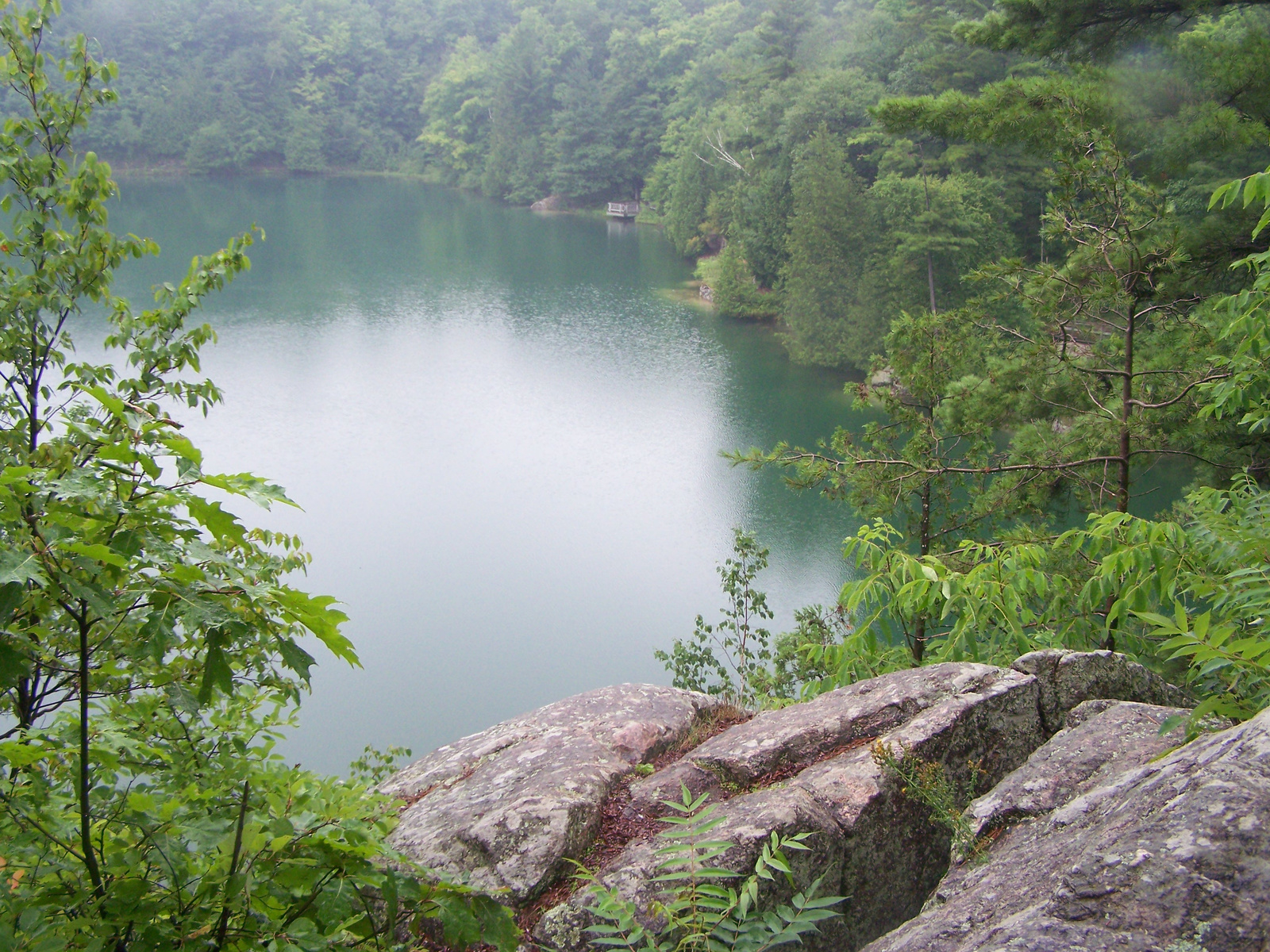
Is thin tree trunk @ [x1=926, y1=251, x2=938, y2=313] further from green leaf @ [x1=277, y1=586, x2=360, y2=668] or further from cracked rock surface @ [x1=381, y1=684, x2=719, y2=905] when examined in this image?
green leaf @ [x1=277, y1=586, x2=360, y2=668]

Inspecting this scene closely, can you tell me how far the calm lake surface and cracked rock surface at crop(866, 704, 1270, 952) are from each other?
885 cm

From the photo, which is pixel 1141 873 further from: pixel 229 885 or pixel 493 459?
pixel 493 459

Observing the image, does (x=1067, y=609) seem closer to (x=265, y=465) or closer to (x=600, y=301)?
(x=265, y=465)

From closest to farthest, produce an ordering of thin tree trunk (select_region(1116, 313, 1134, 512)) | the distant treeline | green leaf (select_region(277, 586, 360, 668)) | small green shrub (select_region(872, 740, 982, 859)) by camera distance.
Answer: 1. green leaf (select_region(277, 586, 360, 668))
2. small green shrub (select_region(872, 740, 982, 859))
3. thin tree trunk (select_region(1116, 313, 1134, 512))
4. the distant treeline

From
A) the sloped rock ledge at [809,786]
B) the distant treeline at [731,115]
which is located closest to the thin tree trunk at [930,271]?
the distant treeline at [731,115]

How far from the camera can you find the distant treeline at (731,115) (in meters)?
6.86

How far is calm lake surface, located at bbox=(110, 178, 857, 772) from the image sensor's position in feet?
38.0

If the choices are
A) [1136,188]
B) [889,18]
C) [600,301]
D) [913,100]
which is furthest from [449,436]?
[889,18]

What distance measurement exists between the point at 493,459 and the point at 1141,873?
16696 millimetres

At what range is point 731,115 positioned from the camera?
29.9m

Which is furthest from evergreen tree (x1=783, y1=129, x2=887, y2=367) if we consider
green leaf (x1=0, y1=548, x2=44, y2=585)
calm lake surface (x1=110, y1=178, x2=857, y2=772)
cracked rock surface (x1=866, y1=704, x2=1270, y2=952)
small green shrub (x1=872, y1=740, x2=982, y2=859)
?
green leaf (x1=0, y1=548, x2=44, y2=585)

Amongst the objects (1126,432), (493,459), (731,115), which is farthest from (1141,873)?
(731,115)

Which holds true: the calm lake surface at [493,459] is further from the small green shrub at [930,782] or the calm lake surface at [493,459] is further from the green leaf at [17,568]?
the green leaf at [17,568]

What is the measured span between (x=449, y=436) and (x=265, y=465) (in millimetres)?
3685
